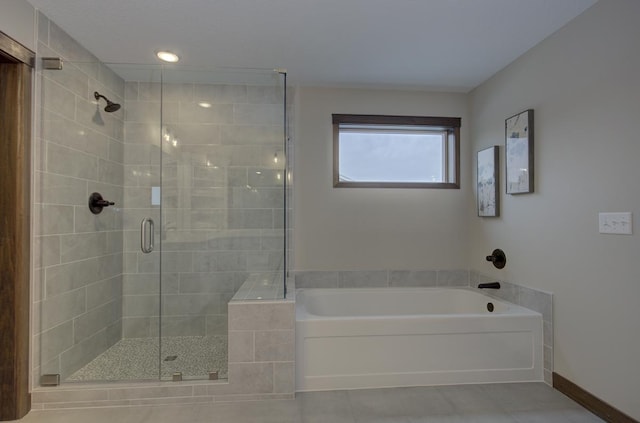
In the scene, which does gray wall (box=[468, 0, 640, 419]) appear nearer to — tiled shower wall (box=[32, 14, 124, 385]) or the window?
the window

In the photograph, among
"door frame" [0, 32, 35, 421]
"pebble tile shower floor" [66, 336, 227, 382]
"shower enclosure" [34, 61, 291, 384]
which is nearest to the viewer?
"door frame" [0, 32, 35, 421]

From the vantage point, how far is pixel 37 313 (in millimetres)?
1919

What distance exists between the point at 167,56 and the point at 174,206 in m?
1.17

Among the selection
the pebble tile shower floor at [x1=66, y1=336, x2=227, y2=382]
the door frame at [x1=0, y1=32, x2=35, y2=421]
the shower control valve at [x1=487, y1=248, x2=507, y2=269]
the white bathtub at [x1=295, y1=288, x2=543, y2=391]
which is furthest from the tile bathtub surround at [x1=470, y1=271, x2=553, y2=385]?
the door frame at [x1=0, y1=32, x2=35, y2=421]

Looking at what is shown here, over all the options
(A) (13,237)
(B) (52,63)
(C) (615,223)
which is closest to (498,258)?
(C) (615,223)

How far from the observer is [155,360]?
2.34m

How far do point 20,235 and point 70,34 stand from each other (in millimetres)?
1366

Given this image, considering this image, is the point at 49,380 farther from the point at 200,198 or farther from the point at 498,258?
the point at 498,258

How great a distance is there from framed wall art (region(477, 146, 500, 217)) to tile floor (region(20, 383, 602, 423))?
1379mm

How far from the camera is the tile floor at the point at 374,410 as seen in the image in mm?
1799

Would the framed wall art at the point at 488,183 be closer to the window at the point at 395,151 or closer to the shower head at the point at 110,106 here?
the window at the point at 395,151

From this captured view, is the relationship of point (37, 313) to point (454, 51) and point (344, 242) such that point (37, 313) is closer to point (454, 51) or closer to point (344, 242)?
point (344, 242)

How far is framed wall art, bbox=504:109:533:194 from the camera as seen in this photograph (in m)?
2.29

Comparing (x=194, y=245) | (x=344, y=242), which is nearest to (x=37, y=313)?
(x=194, y=245)
